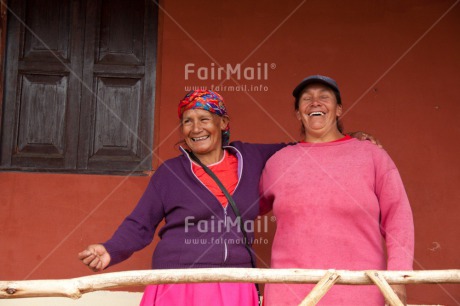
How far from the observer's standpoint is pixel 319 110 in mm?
2605

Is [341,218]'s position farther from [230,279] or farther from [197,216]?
[230,279]

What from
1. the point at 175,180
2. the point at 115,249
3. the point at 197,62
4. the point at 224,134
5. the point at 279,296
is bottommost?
the point at 279,296

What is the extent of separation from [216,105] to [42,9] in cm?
185

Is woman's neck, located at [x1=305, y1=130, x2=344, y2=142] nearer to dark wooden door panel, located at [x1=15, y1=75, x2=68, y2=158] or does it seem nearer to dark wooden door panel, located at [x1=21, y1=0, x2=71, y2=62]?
dark wooden door panel, located at [x1=15, y1=75, x2=68, y2=158]

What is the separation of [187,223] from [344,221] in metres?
0.66

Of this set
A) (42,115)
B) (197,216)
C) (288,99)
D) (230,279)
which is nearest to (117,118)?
(42,115)

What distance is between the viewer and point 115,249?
2.45 meters

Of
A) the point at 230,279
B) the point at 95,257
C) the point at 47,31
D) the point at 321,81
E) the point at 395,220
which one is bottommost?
the point at 230,279

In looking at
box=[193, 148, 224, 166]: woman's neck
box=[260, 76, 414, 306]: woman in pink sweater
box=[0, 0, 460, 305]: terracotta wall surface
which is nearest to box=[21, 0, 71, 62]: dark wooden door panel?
box=[0, 0, 460, 305]: terracotta wall surface

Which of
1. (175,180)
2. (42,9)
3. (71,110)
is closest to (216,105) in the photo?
(175,180)

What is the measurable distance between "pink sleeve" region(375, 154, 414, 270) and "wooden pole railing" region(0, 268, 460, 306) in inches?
15.2

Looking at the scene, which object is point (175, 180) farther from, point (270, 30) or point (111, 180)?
point (270, 30)

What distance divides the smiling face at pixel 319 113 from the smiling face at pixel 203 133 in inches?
15.9

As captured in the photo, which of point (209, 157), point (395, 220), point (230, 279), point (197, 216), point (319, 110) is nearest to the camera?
point (230, 279)
